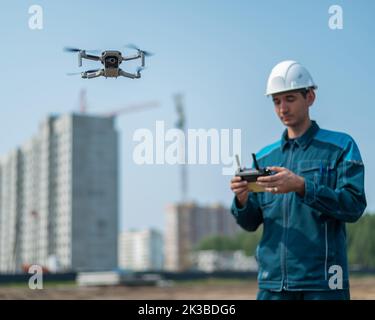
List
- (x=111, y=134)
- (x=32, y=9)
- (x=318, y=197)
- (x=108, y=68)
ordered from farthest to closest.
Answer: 1. (x=111, y=134)
2. (x=32, y=9)
3. (x=318, y=197)
4. (x=108, y=68)

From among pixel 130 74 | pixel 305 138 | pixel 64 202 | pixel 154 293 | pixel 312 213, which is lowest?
pixel 154 293

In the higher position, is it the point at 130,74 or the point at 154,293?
the point at 130,74

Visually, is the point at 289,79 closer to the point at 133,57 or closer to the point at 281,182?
the point at 281,182

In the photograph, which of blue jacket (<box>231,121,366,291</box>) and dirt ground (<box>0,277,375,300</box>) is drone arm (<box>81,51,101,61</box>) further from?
dirt ground (<box>0,277,375,300</box>)

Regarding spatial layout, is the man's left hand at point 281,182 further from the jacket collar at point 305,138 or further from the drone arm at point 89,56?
the drone arm at point 89,56

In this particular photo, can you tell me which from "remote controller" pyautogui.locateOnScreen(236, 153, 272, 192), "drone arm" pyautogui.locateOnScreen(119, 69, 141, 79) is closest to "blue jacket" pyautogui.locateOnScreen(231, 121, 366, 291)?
"remote controller" pyautogui.locateOnScreen(236, 153, 272, 192)

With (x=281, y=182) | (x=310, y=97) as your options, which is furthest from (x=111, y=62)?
(x=310, y=97)
